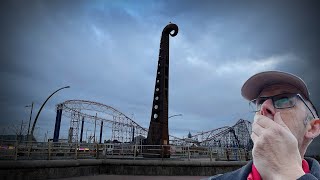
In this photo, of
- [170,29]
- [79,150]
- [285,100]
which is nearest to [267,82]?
[285,100]

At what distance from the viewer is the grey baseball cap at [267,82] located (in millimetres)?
1374

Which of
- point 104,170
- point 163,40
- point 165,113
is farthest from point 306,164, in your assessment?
point 163,40

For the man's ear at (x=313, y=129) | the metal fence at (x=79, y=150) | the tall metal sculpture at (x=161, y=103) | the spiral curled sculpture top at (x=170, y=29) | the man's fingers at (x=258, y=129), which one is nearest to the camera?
the man's fingers at (x=258, y=129)

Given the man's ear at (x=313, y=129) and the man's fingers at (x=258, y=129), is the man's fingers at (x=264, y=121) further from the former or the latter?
the man's ear at (x=313, y=129)

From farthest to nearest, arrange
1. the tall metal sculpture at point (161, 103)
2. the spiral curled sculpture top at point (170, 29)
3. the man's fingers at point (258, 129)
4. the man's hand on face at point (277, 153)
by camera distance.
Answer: the spiral curled sculpture top at point (170, 29)
the tall metal sculpture at point (161, 103)
the man's fingers at point (258, 129)
the man's hand on face at point (277, 153)

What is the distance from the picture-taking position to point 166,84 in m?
18.4

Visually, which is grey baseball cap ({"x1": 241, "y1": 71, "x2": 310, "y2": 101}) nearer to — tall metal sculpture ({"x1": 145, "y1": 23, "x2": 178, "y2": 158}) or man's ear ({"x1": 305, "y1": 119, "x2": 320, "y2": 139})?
man's ear ({"x1": 305, "y1": 119, "x2": 320, "y2": 139})

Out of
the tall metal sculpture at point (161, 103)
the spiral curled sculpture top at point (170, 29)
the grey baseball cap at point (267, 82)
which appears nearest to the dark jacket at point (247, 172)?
the grey baseball cap at point (267, 82)

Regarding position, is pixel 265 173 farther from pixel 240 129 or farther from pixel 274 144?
pixel 240 129

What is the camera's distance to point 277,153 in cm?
105

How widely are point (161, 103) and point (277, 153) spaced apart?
1645 cm

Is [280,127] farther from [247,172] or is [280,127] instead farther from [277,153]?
[247,172]

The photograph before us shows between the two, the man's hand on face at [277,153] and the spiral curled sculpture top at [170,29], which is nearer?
the man's hand on face at [277,153]

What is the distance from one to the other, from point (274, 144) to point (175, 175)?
39.0ft
